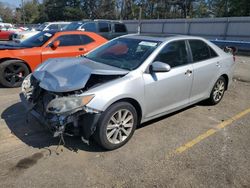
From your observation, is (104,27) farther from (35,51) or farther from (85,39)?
(35,51)

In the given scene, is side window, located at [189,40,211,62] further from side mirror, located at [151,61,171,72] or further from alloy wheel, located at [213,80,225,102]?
side mirror, located at [151,61,171,72]

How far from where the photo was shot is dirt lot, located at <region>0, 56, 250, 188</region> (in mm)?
3621

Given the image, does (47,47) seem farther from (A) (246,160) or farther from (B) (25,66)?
(A) (246,160)

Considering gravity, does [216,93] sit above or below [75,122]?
below

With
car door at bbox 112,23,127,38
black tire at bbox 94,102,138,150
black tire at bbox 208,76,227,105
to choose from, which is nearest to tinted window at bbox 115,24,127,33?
car door at bbox 112,23,127,38

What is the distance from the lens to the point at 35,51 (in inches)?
307

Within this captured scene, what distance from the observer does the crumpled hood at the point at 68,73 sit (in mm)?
4082

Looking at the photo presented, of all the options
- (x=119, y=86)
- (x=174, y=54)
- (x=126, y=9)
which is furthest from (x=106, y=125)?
(x=126, y=9)

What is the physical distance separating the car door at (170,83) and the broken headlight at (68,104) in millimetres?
1094

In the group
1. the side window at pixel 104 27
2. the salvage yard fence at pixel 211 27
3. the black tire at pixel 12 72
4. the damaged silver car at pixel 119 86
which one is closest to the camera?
the damaged silver car at pixel 119 86

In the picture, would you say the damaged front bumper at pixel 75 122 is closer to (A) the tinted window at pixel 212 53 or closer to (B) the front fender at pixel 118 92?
(B) the front fender at pixel 118 92

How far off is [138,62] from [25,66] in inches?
160

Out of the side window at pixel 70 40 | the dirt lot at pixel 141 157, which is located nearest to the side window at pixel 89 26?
the side window at pixel 70 40

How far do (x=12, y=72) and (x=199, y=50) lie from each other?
15.2ft
